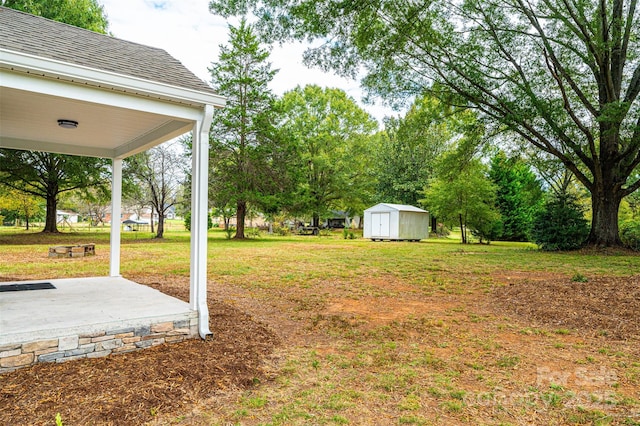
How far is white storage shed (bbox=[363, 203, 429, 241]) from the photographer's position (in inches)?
848

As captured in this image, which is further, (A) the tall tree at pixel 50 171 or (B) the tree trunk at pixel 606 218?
(A) the tall tree at pixel 50 171

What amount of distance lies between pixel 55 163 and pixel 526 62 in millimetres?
20795

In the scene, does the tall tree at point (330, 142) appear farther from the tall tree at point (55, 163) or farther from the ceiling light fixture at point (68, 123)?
the ceiling light fixture at point (68, 123)

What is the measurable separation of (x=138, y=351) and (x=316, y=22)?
7776mm

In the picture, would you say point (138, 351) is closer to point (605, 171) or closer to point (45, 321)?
point (45, 321)

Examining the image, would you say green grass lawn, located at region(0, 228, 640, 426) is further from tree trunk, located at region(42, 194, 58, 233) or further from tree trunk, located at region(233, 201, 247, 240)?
tree trunk, located at region(42, 194, 58, 233)

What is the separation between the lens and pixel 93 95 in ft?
11.6

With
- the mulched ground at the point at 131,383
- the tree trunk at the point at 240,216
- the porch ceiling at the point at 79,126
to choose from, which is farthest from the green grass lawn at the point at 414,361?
the tree trunk at the point at 240,216

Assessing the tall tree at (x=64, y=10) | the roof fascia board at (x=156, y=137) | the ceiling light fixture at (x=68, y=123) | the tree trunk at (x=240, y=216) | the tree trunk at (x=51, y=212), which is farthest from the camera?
the tree trunk at (x=51, y=212)

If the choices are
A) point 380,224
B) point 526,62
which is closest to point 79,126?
point 526,62

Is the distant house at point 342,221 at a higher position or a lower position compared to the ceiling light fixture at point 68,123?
lower

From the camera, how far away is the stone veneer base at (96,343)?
119 inches

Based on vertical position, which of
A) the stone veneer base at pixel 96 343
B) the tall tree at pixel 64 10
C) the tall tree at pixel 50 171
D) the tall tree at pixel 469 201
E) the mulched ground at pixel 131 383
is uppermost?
the tall tree at pixel 64 10

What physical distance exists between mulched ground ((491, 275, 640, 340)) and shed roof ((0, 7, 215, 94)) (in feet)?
16.4
